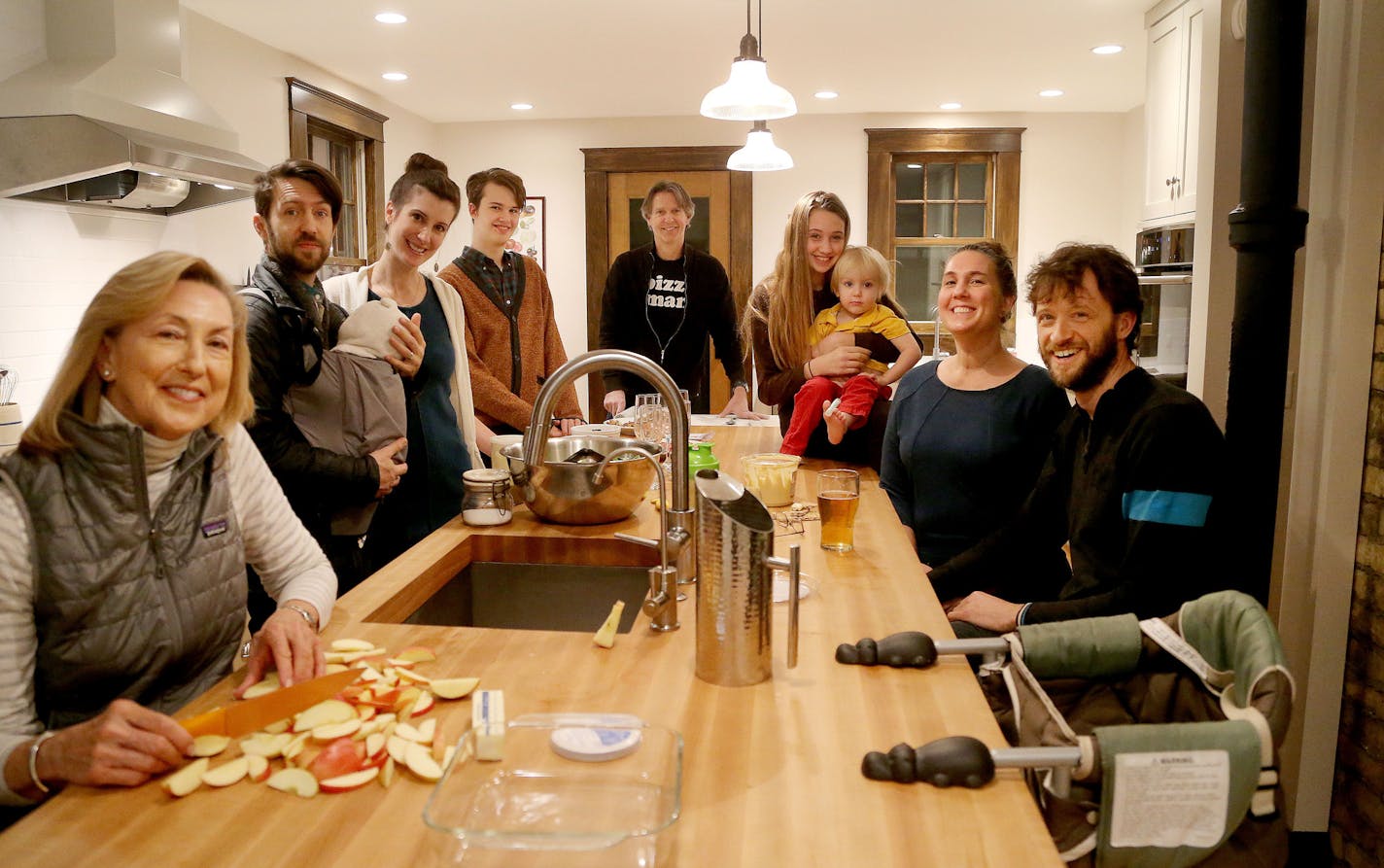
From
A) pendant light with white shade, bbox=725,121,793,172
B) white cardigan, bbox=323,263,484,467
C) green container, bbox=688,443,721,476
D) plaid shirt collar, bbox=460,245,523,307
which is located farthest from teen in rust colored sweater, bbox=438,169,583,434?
pendant light with white shade, bbox=725,121,793,172

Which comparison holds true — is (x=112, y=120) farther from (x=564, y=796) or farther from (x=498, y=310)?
(x=564, y=796)

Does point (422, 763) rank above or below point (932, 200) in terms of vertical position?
below

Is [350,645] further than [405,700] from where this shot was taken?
Yes

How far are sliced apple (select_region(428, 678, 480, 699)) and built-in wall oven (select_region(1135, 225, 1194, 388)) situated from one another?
161 inches

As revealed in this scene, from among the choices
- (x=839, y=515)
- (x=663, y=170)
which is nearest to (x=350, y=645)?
(x=839, y=515)

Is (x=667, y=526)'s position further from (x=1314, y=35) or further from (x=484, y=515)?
(x=1314, y=35)

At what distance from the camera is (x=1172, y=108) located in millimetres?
4711

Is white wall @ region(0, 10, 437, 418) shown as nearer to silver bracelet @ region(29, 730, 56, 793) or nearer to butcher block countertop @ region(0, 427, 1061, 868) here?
silver bracelet @ region(29, 730, 56, 793)

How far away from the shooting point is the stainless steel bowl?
1959 millimetres

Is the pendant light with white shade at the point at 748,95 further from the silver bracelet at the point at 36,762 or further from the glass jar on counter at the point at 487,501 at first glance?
the silver bracelet at the point at 36,762

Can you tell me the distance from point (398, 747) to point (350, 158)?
20.9ft

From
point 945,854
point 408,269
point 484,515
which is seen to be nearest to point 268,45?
point 408,269

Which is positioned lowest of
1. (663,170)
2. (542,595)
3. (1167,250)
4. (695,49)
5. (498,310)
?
(542,595)

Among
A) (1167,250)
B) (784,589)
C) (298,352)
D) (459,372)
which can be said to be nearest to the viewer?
(784,589)
